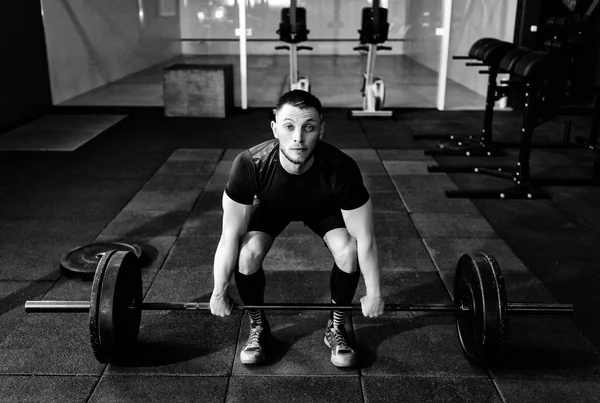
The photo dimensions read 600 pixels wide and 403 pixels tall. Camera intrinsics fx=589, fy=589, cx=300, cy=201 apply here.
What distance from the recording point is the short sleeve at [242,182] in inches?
63.5

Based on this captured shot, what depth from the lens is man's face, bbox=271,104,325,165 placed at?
1.52 m

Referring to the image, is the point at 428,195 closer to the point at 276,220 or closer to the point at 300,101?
the point at 276,220

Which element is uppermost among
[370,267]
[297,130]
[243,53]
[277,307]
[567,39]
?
[567,39]

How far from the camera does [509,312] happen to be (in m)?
1.63

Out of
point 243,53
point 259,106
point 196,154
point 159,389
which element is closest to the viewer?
point 159,389

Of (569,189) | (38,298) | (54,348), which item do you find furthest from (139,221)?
(569,189)

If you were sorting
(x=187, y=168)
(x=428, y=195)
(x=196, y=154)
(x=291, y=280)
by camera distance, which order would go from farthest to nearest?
1. (x=196, y=154)
2. (x=187, y=168)
3. (x=428, y=195)
4. (x=291, y=280)

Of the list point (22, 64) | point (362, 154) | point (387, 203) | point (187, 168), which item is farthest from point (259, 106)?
point (387, 203)

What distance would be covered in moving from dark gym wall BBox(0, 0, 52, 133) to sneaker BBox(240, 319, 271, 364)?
382 cm

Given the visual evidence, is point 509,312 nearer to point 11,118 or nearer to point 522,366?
point 522,366

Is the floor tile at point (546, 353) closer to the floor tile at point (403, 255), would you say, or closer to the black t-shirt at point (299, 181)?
the floor tile at point (403, 255)

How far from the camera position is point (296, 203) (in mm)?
1659

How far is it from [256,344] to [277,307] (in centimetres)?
17

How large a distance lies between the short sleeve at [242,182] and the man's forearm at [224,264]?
0.12 meters
